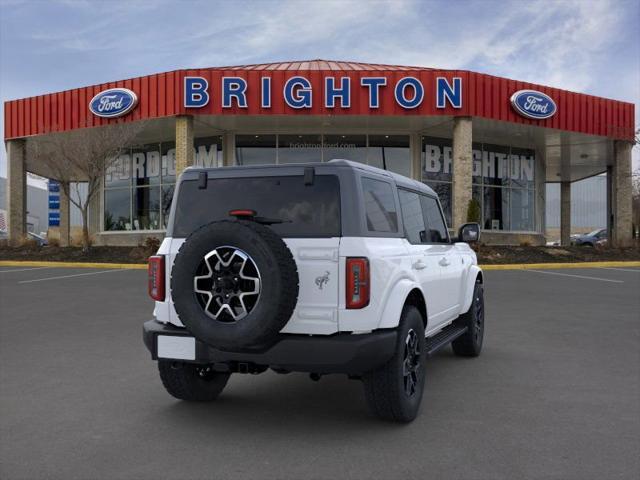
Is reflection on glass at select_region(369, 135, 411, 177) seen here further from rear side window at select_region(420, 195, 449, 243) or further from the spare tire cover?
the spare tire cover

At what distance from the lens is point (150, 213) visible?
87.7ft

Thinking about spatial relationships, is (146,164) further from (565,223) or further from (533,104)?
(565,223)

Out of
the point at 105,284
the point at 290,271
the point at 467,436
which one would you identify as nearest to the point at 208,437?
the point at 290,271

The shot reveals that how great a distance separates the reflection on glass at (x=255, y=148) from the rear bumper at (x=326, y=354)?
71.8ft

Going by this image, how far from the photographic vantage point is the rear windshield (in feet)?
13.1

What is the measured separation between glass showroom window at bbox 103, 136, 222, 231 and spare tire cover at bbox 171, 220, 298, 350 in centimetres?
2220

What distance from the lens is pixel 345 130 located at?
24688 mm

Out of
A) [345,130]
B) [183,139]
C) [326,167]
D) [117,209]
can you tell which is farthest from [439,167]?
[326,167]

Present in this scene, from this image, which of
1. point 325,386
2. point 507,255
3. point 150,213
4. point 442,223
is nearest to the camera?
point 325,386

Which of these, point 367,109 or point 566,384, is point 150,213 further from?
point 566,384

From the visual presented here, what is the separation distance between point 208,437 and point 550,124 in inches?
895

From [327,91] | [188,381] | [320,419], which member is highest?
[327,91]

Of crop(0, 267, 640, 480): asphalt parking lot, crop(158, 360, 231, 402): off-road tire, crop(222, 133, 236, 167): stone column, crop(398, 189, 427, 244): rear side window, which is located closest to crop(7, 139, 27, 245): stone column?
crop(222, 133, 236, 167): stone column

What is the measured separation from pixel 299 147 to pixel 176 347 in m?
21.6
